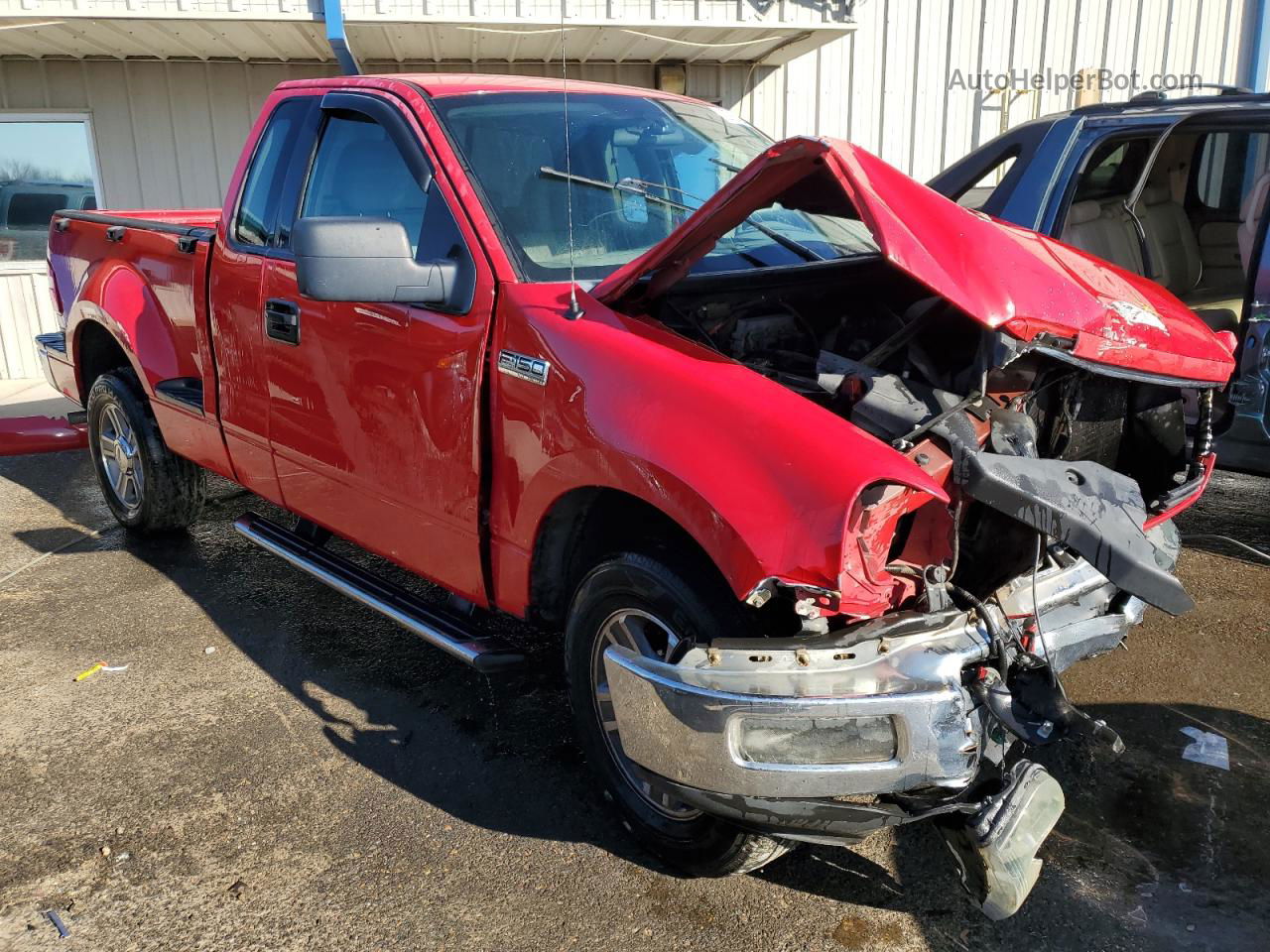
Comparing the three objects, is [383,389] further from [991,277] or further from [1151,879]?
[1151,879]

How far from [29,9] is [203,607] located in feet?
17.2

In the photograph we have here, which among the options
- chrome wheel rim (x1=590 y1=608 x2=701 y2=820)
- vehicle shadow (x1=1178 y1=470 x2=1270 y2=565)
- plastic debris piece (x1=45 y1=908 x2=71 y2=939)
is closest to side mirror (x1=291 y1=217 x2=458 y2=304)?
chrome wheel rim (x1=590 y1=608 x2=701 y2=820)

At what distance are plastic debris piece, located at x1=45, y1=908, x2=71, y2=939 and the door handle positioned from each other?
6.35 ft

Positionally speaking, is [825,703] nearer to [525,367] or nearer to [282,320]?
[525,367]

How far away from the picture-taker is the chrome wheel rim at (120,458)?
5.38 meters

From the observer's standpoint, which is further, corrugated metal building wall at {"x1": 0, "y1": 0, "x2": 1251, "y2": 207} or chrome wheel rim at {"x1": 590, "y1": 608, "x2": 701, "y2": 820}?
corrugated metal building wall at {"x1": 0, "y1": 0, "x2": 1251, "y2": 207}

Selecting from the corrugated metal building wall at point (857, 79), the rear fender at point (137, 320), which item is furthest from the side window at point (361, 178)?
the corrugated metal building wall at point (857, 79)

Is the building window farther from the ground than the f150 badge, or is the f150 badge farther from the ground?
the building window

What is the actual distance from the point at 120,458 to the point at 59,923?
3.29m

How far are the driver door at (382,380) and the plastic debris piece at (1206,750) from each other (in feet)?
7.64

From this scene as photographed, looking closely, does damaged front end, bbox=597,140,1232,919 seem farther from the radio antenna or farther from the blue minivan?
the blue minivan

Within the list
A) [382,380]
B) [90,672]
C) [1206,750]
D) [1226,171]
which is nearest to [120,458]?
[90,672]

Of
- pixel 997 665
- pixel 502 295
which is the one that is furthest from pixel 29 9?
pixel 997 665

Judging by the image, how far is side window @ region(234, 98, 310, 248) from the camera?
4.15 metres
